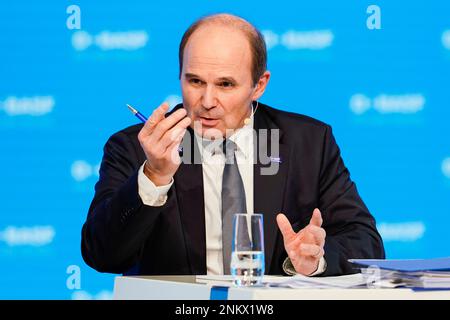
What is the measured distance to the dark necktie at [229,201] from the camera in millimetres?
2688

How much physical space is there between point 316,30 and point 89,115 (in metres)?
1.16

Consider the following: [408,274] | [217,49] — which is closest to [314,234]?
[408,274]

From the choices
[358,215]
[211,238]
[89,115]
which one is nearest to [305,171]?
[358,215]

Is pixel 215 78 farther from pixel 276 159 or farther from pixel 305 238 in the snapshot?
pixel 305 238

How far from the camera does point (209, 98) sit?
2814 mm

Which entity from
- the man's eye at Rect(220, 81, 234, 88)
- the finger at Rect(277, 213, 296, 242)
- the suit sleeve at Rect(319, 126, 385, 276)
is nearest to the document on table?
the finger at Rect(277, 213, 296, 242)

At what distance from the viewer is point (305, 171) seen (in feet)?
9.76

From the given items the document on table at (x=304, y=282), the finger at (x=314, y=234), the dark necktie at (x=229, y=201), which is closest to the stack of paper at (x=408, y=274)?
the document on table at (x=304, y=282)

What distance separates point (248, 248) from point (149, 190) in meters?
0.62

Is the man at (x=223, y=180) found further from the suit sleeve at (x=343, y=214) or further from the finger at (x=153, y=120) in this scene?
the finger at (x=153, y=120)

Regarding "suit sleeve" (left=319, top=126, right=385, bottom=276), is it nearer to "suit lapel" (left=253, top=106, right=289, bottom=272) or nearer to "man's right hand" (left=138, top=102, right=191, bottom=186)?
"suit lapel" (left=253, top=106, right=289, bottom=272)

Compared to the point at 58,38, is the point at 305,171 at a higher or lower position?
lower

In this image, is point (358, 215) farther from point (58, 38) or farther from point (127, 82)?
point (58, 38)

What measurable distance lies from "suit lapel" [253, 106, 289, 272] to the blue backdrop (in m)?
1.03
